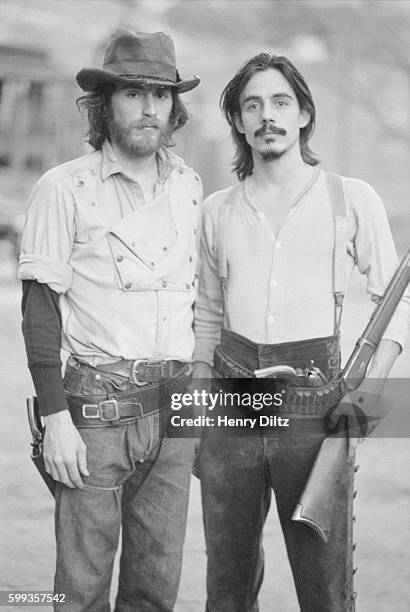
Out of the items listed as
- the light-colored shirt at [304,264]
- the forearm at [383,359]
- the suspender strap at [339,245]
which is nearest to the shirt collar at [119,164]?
the light-colored shirt at [304,264]

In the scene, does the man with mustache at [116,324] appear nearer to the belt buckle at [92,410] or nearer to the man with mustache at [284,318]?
the belt buckle at [92,410]

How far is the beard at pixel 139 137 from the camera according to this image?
189 centimetres

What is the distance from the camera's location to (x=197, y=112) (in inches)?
102

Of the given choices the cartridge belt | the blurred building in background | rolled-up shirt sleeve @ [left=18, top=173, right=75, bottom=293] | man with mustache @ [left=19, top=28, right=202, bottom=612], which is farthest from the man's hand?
the blurred building in background

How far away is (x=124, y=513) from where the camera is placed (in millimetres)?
2000

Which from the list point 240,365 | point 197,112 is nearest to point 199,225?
point 240,365

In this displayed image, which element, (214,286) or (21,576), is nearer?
(214,286)

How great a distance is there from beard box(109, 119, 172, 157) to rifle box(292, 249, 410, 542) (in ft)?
2.04

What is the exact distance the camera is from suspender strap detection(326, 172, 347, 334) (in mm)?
1974

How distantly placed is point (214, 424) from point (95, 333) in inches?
15.5

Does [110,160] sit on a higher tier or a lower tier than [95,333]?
higher

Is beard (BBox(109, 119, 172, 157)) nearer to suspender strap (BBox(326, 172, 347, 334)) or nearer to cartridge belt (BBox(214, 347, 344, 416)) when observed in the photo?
suspender strap (BBox(326, 172, 347, 334))

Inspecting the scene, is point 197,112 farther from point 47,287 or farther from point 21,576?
point 21,576

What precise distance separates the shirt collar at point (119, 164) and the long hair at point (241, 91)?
0.17 m
